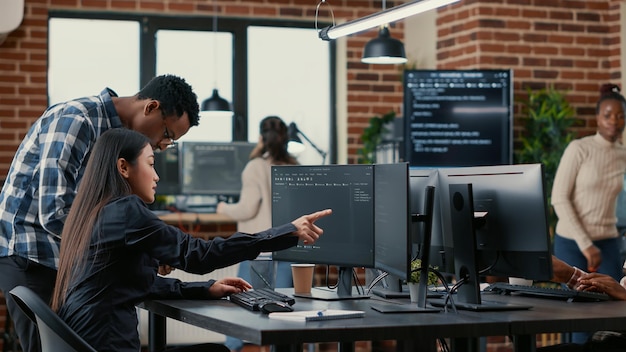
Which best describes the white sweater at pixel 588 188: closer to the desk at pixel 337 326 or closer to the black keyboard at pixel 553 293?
the black keyboard at pixel 553 293

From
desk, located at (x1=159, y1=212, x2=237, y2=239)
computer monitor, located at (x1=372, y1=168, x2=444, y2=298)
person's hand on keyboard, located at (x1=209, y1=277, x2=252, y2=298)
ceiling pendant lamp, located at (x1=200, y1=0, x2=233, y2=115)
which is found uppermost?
ceiling pendant lamp, located at (x1=200, y1=0, x2=233, y2=115)

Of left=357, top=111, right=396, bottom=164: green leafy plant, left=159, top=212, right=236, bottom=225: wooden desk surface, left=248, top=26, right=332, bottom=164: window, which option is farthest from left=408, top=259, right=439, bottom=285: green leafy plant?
left=248, top=26, right=332, bottom=164: window

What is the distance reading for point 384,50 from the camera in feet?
20.2

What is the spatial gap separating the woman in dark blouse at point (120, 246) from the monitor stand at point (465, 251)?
0.46m

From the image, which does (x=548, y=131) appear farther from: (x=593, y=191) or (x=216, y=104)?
(x=216, y=104)

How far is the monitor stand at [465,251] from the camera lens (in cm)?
303

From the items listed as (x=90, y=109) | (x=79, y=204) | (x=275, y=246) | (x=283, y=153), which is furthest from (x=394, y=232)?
(x=283, y=153)

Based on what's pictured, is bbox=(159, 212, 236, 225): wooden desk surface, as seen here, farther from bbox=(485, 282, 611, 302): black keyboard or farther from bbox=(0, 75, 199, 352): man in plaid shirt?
bbox=(485, 282, 611, 302): black keyboard

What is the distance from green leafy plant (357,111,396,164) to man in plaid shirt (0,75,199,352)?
338cm

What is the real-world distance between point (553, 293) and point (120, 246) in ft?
4.82

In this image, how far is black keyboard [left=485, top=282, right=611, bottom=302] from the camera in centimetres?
327

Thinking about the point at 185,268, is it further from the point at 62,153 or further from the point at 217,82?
the point at 217,82

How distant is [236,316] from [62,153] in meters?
0.90

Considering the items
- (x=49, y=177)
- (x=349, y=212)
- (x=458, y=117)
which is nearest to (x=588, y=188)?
(x=458, y=117)
